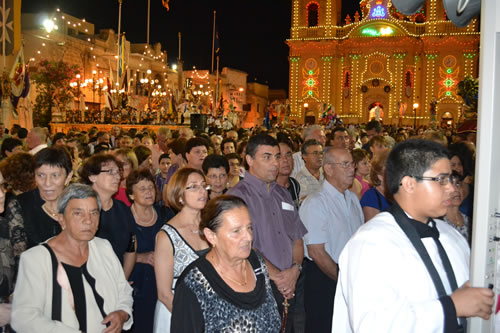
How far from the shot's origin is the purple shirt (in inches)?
174

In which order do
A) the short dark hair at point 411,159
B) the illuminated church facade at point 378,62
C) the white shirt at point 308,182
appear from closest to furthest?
the short dark hair at point 411,159, the white shirt at point 308,182, the illuminated church facade at point 378,62

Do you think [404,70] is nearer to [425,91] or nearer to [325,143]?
[425,91]

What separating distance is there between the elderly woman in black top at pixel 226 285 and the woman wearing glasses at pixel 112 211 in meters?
1.68

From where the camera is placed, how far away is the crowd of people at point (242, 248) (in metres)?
2.32

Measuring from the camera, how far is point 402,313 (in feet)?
Answer: 7.13

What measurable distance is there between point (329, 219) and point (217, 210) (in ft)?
6.66

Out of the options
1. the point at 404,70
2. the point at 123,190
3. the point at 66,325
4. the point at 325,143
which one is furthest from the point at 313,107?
the point at 66,325

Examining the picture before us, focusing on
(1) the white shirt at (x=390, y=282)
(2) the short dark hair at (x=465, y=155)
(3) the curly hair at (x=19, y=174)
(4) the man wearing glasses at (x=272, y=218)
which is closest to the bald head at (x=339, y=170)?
(4) the man wearing glasses at (x=272, y=218)

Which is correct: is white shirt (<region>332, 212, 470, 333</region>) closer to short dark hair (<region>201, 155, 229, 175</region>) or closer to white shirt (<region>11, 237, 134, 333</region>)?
white shirt (<region>11, 237, 134, 333</region>)

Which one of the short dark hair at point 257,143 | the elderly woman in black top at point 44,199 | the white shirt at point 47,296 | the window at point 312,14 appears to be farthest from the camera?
the window at point 312,14

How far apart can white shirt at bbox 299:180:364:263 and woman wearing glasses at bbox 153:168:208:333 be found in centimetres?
111

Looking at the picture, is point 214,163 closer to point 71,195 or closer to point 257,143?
point 257,143

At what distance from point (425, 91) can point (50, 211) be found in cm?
4591

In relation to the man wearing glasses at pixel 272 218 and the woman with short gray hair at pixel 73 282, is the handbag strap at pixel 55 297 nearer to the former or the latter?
the woman with short gray hair at pixel 73 282
